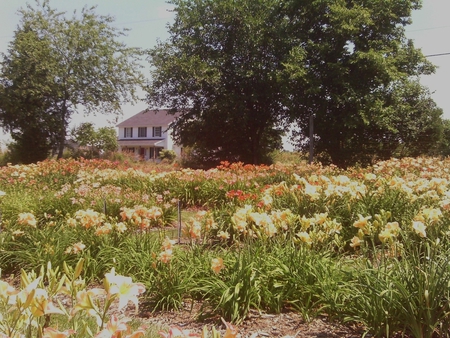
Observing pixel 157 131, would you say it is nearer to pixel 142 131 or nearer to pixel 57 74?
pixel 142 131

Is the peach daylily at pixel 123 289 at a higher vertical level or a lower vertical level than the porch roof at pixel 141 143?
lower

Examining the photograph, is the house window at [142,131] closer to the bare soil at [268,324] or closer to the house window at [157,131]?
the house window at [157,131]

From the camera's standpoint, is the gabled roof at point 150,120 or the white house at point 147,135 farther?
the gabled roof at point 150,120

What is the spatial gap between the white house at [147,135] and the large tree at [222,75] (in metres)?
23.3

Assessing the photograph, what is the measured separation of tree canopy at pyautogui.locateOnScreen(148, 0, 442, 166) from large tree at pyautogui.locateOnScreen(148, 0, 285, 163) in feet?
0.19

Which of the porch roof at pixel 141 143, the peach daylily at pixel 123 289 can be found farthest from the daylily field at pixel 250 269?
the porch roof at pixel 141 143

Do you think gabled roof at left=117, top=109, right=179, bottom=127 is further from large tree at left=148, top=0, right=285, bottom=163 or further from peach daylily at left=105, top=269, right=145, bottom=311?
peach daylily at left=105, top=269, right=145, bottom=311

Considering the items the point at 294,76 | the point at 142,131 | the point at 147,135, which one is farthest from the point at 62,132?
the point at 142,131

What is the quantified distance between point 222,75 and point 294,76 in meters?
5.22

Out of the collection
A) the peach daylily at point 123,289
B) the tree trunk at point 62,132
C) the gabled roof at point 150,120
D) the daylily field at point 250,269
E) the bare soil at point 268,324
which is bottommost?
the bare soil at point 268,324

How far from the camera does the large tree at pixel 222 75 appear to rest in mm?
23812

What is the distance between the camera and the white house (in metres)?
49.6

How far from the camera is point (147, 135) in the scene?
52.1 meters

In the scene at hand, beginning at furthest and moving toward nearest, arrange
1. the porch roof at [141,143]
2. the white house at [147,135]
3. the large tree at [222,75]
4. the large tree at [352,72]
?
1. the white house at [147,135]
2. the porch roof at [141,143]
3. the large tree at [222,75]
4. the large tree at [352,72]
